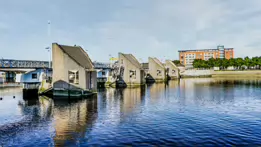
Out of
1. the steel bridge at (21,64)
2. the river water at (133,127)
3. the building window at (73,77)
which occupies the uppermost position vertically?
the steel bridge at (21,64)

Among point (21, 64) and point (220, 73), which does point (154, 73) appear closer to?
point (21, 64)

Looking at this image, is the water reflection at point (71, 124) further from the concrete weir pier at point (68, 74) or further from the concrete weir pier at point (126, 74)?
the concrete weir pier at point (126, 74)

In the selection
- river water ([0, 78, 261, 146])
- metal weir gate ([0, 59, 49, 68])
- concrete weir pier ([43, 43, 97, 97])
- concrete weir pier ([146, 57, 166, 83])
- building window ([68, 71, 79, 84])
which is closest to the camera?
river water ([0, 78, 261, 146])

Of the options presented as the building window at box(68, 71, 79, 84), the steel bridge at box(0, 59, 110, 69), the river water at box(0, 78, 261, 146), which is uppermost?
the steel bridge at box(0, 59, 110, 69)

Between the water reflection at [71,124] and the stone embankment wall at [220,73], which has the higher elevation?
the stone embankment wall at [220,73]

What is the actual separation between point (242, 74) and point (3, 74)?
156049 mm

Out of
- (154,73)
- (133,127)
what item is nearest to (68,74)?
(133,127)

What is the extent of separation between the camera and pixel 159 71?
124m

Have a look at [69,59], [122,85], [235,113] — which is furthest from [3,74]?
[235,113]

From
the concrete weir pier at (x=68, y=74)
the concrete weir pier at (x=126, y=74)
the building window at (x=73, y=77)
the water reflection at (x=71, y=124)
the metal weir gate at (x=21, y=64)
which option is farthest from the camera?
the concrete weir pier at (x=126, y=74)

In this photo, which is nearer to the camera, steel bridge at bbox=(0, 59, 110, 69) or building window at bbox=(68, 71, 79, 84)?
building window at bbox=(68, 71, 79, 84)

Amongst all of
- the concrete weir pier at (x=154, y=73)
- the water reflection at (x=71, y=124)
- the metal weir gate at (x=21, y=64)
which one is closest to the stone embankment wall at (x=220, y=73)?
the concrete weir pier at (x=154, y=73)

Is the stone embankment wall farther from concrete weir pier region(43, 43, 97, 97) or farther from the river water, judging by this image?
the river water

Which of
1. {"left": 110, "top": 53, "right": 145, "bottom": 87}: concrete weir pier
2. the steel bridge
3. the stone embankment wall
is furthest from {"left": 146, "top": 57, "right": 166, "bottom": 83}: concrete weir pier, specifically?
the steel bridge
